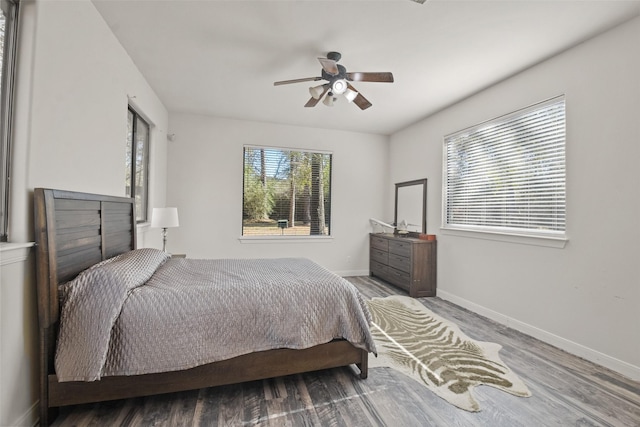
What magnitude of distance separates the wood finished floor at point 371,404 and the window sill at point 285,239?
298cm

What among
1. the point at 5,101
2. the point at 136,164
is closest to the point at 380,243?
the point at 136,164

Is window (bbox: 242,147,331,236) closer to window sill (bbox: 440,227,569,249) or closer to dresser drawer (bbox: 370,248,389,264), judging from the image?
dresser drawer (bbox: 370,248,389,264)

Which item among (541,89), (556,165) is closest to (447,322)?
(556,165)

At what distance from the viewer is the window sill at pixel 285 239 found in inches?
190

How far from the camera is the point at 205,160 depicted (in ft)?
15.1

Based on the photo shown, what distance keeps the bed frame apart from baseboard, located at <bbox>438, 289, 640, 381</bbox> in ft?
6.25

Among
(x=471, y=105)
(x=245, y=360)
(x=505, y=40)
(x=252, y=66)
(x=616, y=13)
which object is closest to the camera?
(x=245, y=360)

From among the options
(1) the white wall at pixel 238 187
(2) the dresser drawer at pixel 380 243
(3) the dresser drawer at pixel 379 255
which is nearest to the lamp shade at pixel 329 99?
(1) the white wall at pixel 238 187

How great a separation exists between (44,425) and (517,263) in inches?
152

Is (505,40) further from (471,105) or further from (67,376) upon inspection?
(67,376)

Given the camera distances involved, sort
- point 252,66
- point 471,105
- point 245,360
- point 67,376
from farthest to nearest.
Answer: point 471,105
point 252,66
point 245,360
point 67,376

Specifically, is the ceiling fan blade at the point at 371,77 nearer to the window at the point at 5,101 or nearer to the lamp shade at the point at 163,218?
the window at the point at 5,101

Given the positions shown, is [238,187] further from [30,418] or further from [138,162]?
[30,418]

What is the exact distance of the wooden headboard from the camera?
1509mm
